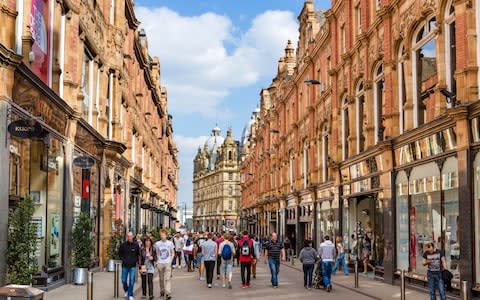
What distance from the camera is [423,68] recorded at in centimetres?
2147

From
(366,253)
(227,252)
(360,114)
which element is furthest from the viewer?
(360,114)

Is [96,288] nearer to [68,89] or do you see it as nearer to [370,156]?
[68,89]

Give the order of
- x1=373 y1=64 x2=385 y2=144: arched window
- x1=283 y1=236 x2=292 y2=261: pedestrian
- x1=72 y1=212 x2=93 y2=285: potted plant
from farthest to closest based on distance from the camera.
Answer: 1. x1=283 y1=236 x2=292 y2=261: pedestrian
2. x1=373 y1=64 x2=385 y2=144: arched window
3. x1=72 y1=212 x2=93 y2=285: potted plant

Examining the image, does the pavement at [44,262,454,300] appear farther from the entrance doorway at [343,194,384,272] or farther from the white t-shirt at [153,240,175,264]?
the entrance doorway at [343,194,384,272]

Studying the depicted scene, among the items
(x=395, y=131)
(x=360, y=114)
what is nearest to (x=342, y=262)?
(x=360, y=114)

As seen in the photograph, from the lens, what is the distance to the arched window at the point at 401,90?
23203mm

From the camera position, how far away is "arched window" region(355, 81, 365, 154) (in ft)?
94.9

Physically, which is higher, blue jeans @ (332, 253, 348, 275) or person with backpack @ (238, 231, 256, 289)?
person with backpack @ (238, 231, 256, 289)

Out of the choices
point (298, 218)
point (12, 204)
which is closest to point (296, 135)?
point (298, 218)

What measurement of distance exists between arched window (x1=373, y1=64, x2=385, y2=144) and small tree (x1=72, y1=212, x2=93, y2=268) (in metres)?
11.7

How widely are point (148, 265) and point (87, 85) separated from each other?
10.0 m

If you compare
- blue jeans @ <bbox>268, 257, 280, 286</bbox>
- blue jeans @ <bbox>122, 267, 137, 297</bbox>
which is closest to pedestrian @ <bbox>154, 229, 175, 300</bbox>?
blue jeans @ <bbox>122, 267, 137, 297</bbox>

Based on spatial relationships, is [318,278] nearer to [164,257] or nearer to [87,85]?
[164,257]

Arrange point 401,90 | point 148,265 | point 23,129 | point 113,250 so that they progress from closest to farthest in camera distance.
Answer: point 23,129 → point 148,265 → point 401,90 → point 113,250
